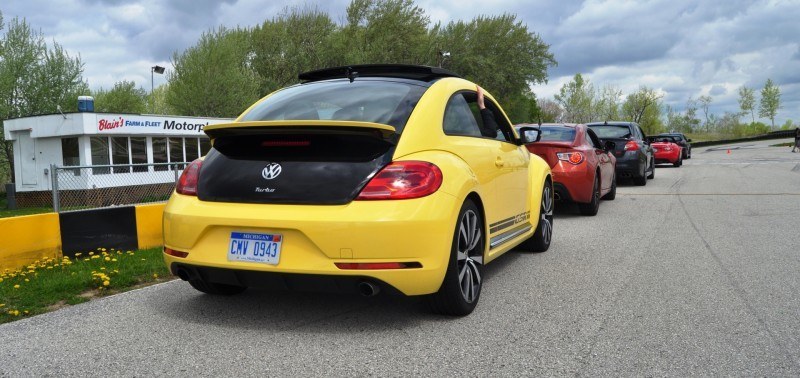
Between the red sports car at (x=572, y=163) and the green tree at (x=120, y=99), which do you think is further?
the green tree at (x=120, y=99)

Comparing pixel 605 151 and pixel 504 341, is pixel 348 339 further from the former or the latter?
pixel 605 151

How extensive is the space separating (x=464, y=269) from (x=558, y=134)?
19.9ft

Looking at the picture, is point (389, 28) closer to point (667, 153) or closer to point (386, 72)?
point (667, 153)

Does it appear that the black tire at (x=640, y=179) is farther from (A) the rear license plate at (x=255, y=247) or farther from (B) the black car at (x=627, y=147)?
(A) the rear license plate at (x=255, y=247)

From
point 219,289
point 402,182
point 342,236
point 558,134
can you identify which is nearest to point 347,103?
point 402,182

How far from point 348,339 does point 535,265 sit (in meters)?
2.67

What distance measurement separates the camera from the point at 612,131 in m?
15.1

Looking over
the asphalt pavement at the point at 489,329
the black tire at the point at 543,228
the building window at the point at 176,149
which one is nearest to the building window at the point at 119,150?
the building window at the point at 176,149

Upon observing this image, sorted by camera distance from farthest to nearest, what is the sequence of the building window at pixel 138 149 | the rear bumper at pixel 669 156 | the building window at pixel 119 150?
the building window at pixel 138 149 < the rear bumper at pixel 669 156 < the building window at pixel 119 150

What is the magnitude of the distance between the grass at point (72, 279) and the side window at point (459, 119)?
290 centimetres

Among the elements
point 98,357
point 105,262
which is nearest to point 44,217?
point 105,262

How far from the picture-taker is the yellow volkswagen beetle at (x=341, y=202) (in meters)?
A: 3.41

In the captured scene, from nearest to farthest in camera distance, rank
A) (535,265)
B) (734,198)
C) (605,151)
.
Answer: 1. (535,265)
2. (605,151)
3. (734,198)

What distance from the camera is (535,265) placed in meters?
5.72
